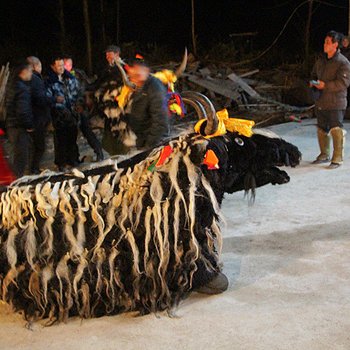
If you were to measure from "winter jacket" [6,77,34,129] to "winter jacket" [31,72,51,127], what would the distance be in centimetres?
13

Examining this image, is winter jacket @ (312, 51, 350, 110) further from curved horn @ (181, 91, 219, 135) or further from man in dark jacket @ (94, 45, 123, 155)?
curved horn @ (181, 91, 219, 135)

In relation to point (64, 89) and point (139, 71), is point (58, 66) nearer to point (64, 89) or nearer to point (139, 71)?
Result: point (64, 89)

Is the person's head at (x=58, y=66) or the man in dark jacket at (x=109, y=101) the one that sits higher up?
the person's head at (x=58, y=66)

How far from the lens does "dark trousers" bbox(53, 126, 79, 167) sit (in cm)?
687

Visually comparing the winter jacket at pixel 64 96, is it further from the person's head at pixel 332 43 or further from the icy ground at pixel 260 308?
the person's head at pixel 332 43

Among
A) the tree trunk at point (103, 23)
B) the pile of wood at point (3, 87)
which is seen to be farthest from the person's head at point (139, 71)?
the tree trunk at point (103, 23)

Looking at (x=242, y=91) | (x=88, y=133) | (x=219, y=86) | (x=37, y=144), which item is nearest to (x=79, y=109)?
(x=88, y=133)

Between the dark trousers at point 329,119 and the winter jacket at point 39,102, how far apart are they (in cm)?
336

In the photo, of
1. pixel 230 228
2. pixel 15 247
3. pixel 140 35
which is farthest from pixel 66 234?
pixel 140 35

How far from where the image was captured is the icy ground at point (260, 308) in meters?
2.97

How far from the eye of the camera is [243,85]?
13.2 metres

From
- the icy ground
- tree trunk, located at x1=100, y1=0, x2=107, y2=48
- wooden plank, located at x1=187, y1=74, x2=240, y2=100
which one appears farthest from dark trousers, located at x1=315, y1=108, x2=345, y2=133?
tree trunk, located at x1=100, y1=0, x2=107, y2=48

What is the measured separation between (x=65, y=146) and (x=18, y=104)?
111cm

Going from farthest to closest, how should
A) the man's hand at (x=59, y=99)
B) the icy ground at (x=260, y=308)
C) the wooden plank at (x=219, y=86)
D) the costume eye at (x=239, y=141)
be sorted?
the wooden plank at (x=219, y=86), the man's hand at (x=59, y=99), the costume eye at (x=239, y=141), the icy ground at (x=260, y=308)
